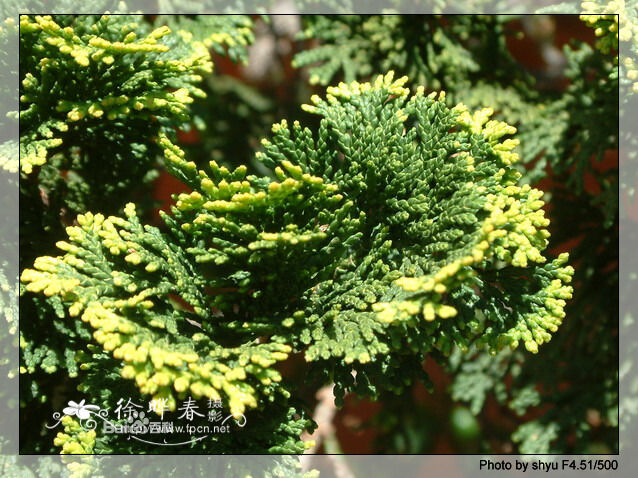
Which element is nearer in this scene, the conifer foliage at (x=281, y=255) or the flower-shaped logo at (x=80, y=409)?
the conifer foliage at (x=281, y=255)

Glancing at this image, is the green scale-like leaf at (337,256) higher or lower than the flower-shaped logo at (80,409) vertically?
higher

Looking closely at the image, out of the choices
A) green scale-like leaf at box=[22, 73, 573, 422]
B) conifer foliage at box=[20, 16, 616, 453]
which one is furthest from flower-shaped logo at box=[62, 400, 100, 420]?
green scale-like leaf at box=[22, 73, 573, 422]

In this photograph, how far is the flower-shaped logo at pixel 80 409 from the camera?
1.11 meters

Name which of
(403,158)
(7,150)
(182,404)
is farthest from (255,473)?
(7,150)

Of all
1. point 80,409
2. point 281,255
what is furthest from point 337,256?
point 80,409

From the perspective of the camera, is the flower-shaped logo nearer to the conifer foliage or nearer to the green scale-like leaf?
the conifer foliage

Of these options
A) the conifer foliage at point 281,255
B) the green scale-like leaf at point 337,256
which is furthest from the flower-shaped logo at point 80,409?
the green scale-like leaf at point 337,256

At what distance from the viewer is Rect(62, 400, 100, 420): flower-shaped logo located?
1.11 m

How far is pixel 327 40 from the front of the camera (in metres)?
1.57

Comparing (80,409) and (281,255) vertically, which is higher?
(281,255)

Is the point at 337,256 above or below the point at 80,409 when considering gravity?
above

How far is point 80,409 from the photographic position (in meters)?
1.12

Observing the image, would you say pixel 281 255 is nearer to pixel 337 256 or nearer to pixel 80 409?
pixel 337 256

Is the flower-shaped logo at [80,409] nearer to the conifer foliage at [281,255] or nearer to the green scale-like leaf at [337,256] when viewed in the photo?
the conifer foliage at [281,255]
